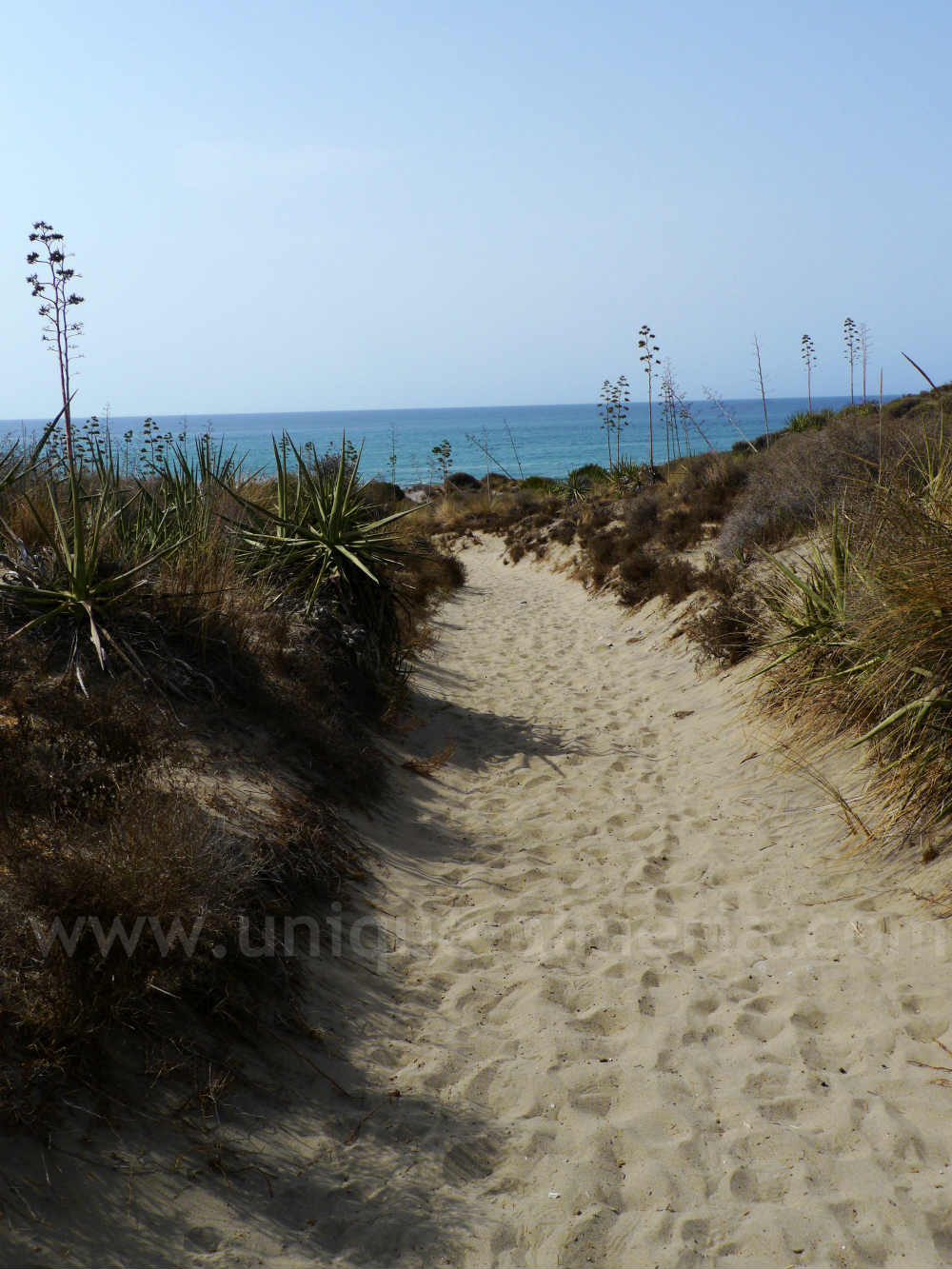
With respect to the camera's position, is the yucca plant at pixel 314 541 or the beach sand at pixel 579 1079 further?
the yucca plant at pixel 314 541

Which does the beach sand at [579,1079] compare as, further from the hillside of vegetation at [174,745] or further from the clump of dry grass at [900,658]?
the clump of dry grass at [900,658]

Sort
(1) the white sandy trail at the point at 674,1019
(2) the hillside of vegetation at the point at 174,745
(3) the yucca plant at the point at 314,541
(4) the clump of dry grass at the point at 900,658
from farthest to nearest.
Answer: (3) the yucca plant at the point at 314,541
(4) the clump of dry grass at the point at 900,658
(2) the hillside of vegetation at the point at 174,745
(1) the white sandy trail at the point at 674,1019

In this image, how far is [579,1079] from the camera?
3354mm

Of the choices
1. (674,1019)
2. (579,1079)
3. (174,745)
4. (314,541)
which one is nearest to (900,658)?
(674,1019)

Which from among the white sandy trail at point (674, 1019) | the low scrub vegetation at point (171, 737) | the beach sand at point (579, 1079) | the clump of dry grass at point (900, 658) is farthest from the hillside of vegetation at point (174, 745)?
the clump of dry grass at point (900, 658)

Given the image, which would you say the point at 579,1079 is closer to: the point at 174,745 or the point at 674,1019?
the point at 674,1019

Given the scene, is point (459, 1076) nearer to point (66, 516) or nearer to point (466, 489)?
point (66, 516)

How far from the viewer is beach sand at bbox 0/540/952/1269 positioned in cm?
257

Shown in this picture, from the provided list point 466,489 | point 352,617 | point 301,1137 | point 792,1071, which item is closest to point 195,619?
point 352,617

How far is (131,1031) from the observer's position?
293 cm

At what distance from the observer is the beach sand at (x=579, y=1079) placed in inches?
101

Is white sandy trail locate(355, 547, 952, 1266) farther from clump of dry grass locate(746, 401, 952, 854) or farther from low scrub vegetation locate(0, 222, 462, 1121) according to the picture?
low scrub vegetation locate(0, 222, 462, 1121)

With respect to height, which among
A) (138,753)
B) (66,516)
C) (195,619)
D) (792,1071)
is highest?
(66,516)

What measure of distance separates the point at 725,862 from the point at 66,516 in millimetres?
4919
